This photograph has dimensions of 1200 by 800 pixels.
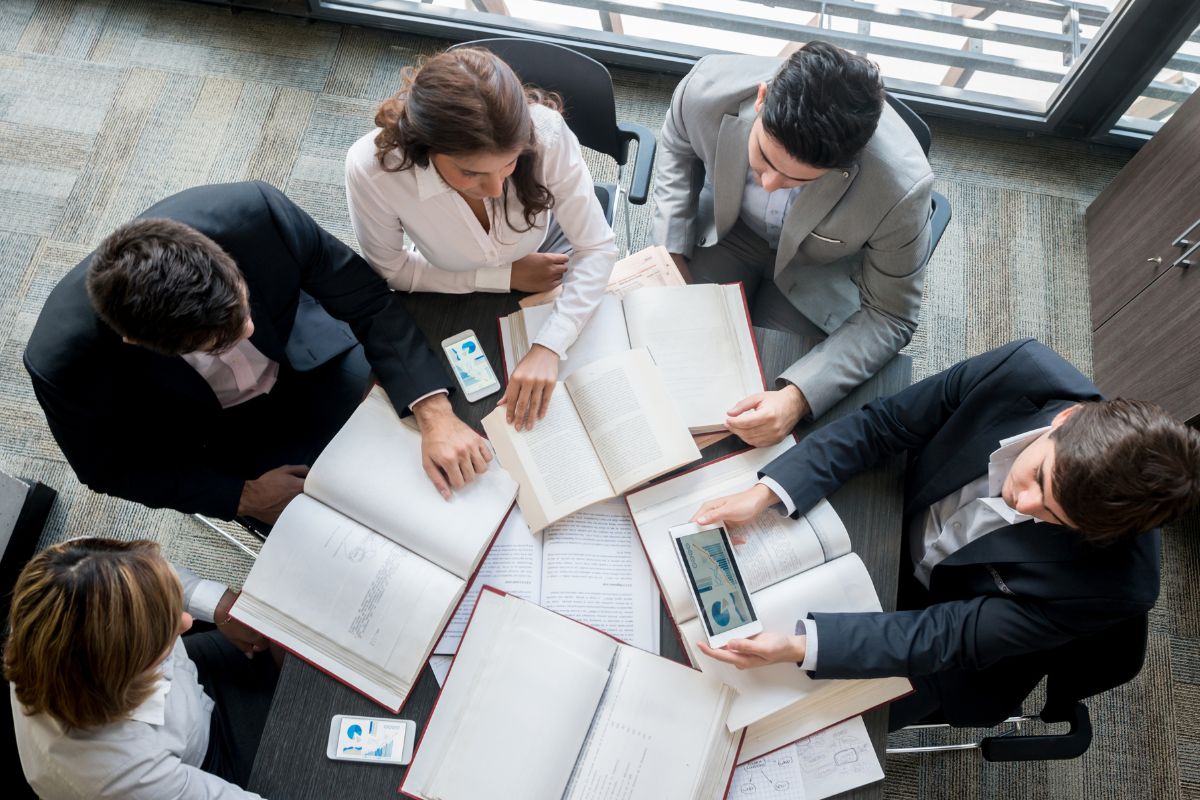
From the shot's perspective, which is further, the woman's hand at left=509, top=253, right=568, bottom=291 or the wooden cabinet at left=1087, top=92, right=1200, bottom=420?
A: the wooden cabinet at left=1087, top=92, right=1200, bottom=420

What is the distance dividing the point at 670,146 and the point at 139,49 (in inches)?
85.5

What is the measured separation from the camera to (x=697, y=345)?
1.72 m

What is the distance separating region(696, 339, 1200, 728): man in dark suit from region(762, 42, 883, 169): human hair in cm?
49

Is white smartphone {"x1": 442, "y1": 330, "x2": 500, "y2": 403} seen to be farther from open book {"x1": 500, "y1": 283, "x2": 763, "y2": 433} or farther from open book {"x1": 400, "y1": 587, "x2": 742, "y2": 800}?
open book {"x1": 400, "y1": 587, "x2": 742, "y2": 800}

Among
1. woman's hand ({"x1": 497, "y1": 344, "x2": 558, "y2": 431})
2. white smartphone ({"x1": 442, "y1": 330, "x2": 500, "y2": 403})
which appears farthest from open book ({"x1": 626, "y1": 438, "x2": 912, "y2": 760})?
white smartphone ({"x1": 442, "y1": 330, "x2": 500, "y2": 403})

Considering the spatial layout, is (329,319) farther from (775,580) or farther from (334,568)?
(775,580)

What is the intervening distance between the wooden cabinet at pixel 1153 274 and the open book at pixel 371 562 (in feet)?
6.50

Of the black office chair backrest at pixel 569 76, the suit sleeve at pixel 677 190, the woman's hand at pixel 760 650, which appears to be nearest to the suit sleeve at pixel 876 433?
the woman's hand at pixel 760 650

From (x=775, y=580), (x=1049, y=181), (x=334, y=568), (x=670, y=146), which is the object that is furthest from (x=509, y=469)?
(x=1049, y=181)

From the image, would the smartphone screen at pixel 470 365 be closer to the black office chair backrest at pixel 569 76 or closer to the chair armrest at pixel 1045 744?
the black office chair backrest at pixel 569 76

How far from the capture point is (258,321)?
1.70 m

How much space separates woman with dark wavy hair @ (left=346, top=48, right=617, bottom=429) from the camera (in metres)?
1.45

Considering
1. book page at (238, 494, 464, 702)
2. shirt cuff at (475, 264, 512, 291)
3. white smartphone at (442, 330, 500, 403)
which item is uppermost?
shirt cuff at (475, 264, 512, 291)

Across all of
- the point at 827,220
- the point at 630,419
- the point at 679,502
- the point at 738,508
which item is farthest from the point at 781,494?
the point at 827,220
